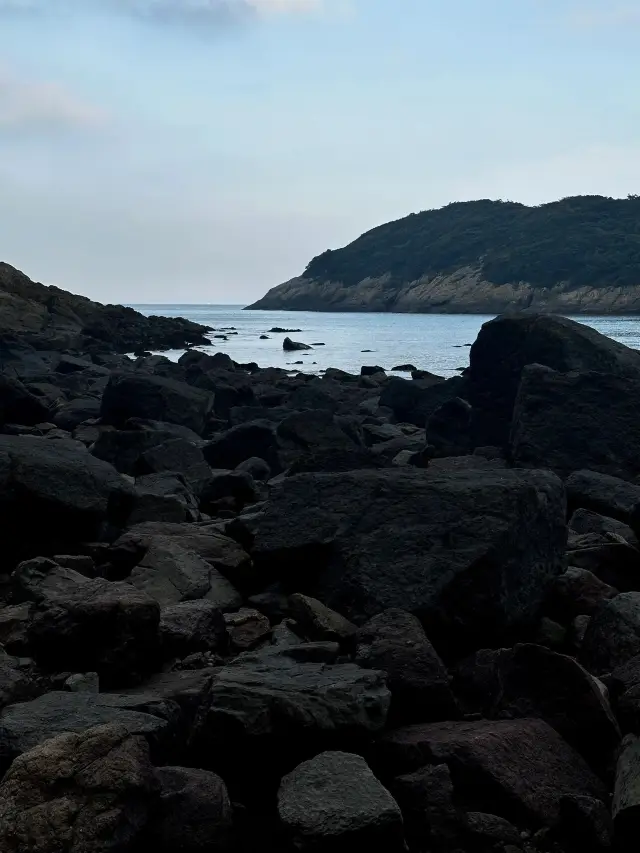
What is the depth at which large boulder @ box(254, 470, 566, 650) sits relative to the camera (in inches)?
189

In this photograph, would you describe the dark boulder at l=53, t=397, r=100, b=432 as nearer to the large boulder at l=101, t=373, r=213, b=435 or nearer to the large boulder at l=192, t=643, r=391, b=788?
the large boulder at l=101, t=373, r=213, b=435

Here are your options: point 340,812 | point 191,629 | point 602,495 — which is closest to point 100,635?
point 191,629

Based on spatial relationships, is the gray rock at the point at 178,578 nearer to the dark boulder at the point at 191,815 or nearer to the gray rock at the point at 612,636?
the dark boulder at the point at 191,815

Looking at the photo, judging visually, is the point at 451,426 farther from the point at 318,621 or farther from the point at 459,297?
the point at 459,297

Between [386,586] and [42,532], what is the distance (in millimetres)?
2484

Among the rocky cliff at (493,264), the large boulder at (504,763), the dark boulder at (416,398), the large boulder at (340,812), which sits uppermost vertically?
the rocky cliff at (493,264)

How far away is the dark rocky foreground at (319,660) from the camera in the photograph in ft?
9.72

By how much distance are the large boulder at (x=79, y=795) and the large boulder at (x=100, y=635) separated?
1273 millimetres

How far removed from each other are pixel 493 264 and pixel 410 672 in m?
153

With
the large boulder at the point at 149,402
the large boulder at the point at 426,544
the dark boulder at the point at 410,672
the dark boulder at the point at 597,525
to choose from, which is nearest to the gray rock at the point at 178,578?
→ the large boulder at the point at 426,544

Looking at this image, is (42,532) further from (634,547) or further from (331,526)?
(634,547)

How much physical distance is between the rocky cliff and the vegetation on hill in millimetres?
190

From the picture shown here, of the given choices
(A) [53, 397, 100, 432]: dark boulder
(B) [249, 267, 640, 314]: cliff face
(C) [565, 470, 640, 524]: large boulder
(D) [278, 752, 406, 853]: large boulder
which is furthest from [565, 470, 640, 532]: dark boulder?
(B) [249, 267, 640, 314]: cliff face

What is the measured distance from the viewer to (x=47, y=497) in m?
5.98
